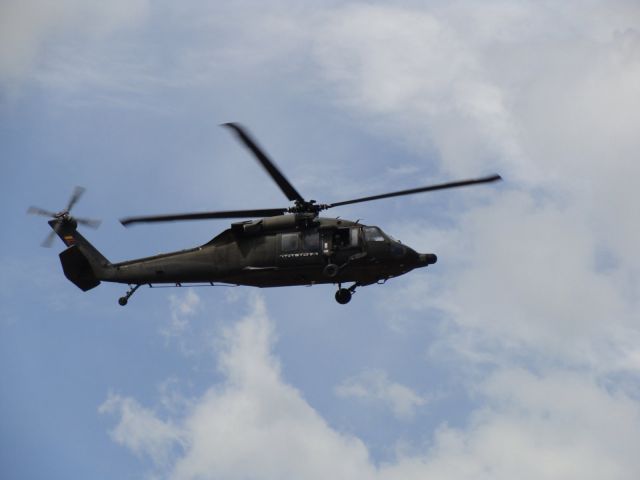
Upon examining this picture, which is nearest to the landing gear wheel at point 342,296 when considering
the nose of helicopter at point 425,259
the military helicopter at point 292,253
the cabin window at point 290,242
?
the military helicopter at point 292,253

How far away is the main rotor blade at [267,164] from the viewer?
3712 cm

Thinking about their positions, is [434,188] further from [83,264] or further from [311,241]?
[83,264]

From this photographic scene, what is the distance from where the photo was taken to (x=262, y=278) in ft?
143

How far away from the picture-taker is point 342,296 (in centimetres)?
4297

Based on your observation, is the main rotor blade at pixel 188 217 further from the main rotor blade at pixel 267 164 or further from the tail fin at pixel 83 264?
the tail fin at pixel 83 264

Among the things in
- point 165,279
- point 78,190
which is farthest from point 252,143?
A: point 78,190

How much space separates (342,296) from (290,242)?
331cm

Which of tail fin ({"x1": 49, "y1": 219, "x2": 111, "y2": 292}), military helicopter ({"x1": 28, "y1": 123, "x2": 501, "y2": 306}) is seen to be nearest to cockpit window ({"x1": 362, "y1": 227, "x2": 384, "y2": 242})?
military helicopter ({"x1": 28, "y1": 123, "x2": 501, "y2": 306})

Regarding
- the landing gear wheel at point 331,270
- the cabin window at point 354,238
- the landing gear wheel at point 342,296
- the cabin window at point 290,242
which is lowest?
the landing gear wheel at point 342,296

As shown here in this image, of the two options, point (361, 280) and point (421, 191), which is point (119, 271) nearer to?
point (361, 280)

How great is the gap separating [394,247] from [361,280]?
2.12 m

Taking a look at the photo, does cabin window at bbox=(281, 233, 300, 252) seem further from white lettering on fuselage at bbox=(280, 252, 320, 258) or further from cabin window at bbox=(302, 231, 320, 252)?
cabin window at bbox=(302, 231, 320, 252)

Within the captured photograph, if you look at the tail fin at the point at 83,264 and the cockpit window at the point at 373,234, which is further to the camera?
the tail fin at the point at 83,264

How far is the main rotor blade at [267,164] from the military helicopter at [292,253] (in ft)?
0.14
